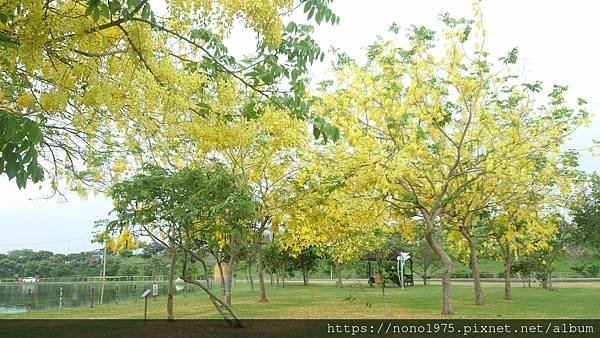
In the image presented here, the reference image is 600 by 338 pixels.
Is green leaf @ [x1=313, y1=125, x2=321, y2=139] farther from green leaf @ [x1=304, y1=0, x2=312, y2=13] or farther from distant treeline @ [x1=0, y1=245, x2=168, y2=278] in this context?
distant treeline @ [x1=0, y1=245, x2=168, y2=278]

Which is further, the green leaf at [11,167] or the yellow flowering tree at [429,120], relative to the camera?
the yellow flowering tree at [429,120]

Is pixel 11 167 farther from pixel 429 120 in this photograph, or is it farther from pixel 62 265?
pixel 62 265

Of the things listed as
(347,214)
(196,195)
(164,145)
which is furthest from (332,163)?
(164,145)

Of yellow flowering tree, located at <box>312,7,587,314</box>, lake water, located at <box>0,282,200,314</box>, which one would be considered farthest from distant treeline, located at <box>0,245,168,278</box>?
yellow flowering tree, located at <box>312,7,587,314</box>

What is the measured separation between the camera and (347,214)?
11055 mm

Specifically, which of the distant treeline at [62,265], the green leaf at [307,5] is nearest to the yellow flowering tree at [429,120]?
the green leaf at [307,5]

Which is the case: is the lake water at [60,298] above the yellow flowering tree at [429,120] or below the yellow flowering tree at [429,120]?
below

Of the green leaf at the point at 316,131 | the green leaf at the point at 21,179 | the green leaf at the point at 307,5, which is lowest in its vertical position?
the green leaf at the point at 21,179

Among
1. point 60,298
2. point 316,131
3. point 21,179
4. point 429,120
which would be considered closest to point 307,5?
point 316,131

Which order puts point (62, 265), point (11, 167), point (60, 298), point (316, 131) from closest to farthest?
1. point (11, 167)
2. point (316, 131)
3. point (60, 298)
4. point (62, 265)

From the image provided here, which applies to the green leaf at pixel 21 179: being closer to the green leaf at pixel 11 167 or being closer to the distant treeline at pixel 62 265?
the green leaf at pixel 11 167

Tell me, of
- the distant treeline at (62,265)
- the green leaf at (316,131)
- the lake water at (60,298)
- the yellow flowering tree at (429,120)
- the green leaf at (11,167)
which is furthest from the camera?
the distant treeline at (62,265)

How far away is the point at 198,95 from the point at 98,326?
6991 mm

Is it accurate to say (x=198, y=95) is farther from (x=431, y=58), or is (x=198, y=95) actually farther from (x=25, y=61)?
(x=431, y=58)
